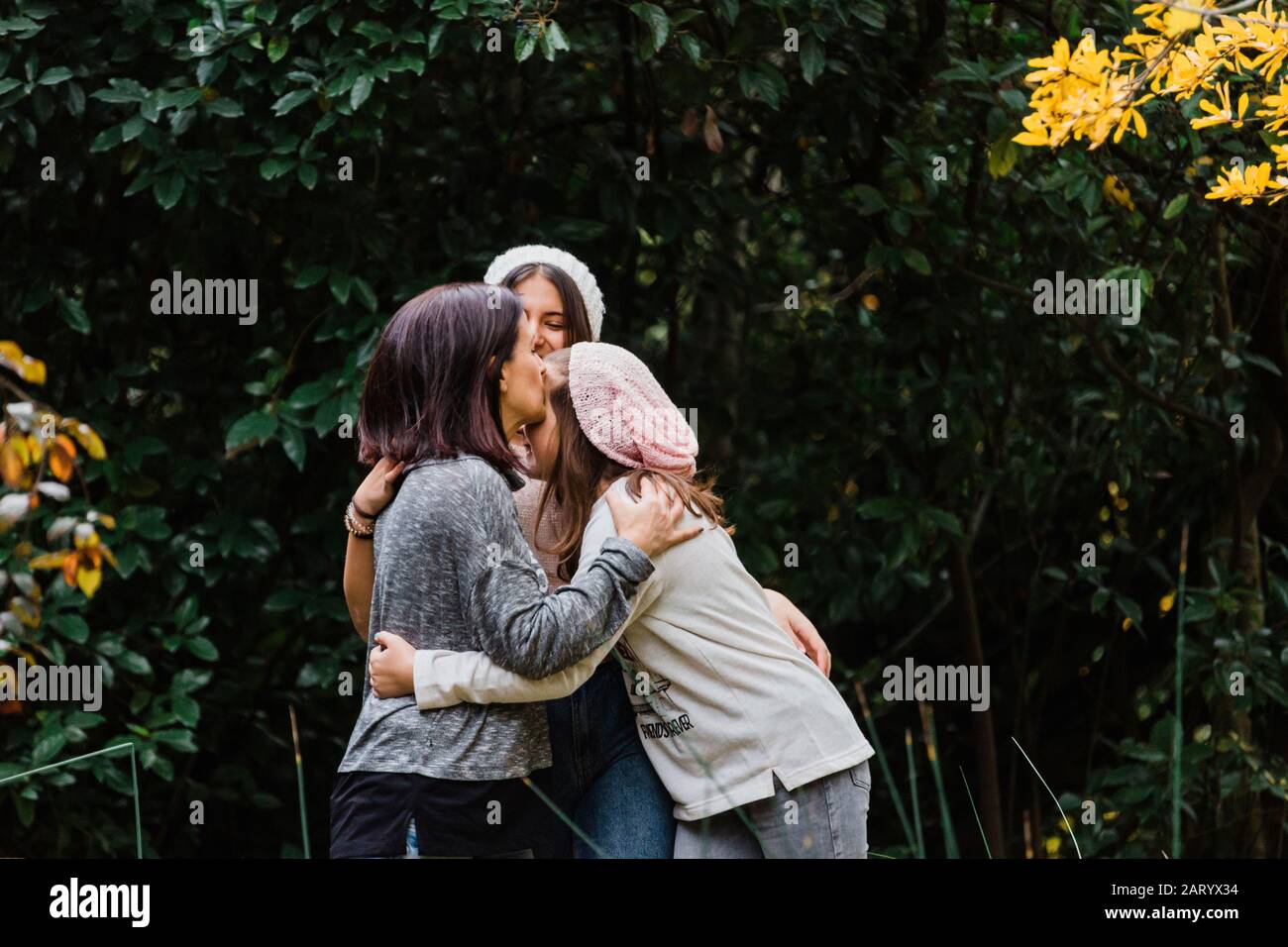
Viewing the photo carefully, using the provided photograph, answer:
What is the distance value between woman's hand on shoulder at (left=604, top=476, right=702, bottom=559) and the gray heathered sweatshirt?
1.4 inches

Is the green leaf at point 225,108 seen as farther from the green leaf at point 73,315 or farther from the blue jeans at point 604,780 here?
the blue jeans at point 604,780

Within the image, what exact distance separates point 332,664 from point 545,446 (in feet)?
6.08

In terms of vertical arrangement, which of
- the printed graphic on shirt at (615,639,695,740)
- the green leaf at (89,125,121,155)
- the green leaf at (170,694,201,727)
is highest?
the green leaf at (89,125,121,155)

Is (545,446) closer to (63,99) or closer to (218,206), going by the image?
(218,206)

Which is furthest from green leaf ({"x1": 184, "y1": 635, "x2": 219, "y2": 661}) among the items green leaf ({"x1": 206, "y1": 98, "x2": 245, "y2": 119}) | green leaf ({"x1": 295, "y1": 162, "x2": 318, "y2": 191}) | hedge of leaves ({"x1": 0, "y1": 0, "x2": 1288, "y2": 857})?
green leaf ({"x1": 206, "y1": 98, "x2": 245, "y2": 119})

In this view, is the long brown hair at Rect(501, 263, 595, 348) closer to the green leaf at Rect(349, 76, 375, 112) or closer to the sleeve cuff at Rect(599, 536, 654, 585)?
the green leaf at Rect(349, 76, 375, 112)

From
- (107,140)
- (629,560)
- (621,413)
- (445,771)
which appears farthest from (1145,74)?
(107,140)

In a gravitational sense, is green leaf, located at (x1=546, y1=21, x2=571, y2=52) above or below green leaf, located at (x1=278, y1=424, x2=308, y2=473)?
above

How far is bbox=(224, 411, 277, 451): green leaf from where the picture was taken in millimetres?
3412

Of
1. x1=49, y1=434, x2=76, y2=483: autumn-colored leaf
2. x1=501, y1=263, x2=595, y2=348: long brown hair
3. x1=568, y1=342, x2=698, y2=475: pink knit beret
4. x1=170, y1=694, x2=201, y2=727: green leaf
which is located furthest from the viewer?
x1=170, y1=694, x2=201, y2=727: green leaf

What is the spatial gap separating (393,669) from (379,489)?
0.29 metres

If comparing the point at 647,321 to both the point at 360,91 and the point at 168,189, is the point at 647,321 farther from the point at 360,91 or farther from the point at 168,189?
the point at 168,189

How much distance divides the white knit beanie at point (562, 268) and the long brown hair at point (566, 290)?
0.02m

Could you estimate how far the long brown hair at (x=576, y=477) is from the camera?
2100mm
